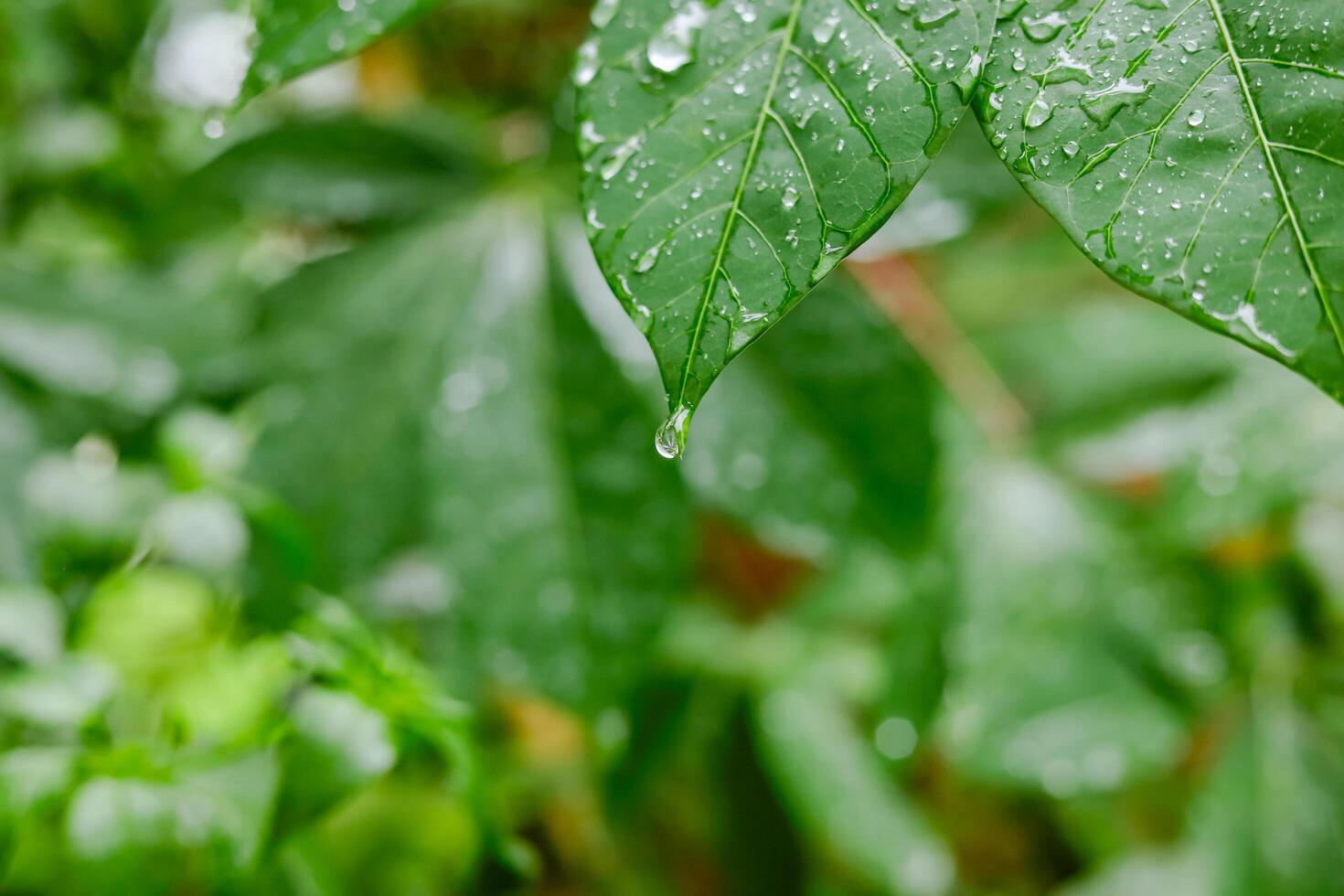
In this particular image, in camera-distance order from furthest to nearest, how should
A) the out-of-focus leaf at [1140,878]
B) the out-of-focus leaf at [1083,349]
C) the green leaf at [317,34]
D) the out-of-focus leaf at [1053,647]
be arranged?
1. the out-of-focus leaf at [1083,349]
2. the out-of-focus leaf at [1140,878]
3. the out-of-focus leaf at [1053,647]
4. the green leaf at [317,34]

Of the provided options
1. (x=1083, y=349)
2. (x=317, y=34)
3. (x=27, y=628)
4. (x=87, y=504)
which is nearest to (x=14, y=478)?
(x=87, y=504)

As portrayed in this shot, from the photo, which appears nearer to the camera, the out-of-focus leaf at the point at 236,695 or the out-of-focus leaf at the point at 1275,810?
the out-of-focus leaf at the point at 236,695

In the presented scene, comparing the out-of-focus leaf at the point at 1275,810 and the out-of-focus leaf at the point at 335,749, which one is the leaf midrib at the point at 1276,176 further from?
the out-of-focus leaf at the point at 1275,810

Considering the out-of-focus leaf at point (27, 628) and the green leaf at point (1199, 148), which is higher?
the green leaf at point (1199, 148)

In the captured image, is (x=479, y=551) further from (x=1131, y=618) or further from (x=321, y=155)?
(x=1131, y=618)

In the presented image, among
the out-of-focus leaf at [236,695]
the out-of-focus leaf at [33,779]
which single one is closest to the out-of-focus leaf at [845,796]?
the out-of-focus leaf at [236,695]

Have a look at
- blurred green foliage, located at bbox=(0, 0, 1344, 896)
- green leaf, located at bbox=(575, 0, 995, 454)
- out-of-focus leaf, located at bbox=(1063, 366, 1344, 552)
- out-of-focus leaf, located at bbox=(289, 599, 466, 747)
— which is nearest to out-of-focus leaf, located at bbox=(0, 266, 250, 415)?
blurred green foliage, located at bbox=(0, 0, 1344, 896)

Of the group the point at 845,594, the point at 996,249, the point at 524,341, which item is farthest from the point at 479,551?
the point at 996,249
